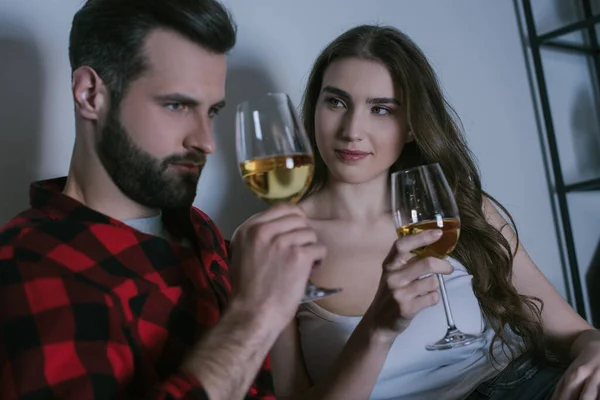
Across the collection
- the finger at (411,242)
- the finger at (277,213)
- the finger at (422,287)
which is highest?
the finger at (277,213)

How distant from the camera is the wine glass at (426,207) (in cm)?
99

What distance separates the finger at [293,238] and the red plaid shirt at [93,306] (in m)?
0.18

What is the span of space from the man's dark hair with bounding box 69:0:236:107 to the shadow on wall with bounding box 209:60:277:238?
1.70 feet

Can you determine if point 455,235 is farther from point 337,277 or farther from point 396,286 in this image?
point 337,277

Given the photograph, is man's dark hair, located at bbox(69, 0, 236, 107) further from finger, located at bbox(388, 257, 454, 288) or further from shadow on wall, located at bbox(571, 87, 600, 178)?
shadow on wall, located at bbox(571, 87, 600, 178)

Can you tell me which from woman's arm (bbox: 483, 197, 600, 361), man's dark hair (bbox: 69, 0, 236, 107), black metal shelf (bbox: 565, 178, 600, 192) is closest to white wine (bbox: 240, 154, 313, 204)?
man's dark hair (bbox: 69, 0, 236, 107)

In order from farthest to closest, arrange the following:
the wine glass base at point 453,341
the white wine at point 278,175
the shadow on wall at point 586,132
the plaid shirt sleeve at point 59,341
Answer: the shadow on wall at point 586,132, the wine glass base at point 453,341, the white wine at point 278,175, the plaid shirt sleeve at point 59,341

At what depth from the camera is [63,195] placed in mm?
899

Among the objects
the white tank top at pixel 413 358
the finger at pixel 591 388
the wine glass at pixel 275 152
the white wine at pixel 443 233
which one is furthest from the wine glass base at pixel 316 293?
the finger at pixel 591 388

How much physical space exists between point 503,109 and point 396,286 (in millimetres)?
1413

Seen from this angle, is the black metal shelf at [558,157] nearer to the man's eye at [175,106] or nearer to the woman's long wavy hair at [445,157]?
the woman's long wavy hair at [445,157]

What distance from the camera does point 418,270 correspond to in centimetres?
97

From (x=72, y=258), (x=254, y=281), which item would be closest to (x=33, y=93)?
(x=72, y=258)

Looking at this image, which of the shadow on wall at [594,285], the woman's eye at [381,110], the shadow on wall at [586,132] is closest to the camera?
the woman's eye at [381,110]
